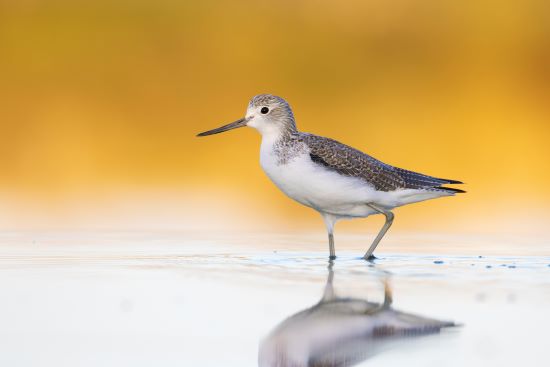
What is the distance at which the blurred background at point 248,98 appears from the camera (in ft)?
44.4

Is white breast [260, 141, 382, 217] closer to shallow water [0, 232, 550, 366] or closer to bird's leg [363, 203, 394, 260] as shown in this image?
bird's leg [363, 203, 394, 260]

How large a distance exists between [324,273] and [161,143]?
847 centimetres

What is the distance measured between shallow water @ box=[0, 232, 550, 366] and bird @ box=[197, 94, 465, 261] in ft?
1.44

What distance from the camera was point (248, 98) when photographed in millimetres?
16984

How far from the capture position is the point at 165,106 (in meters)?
17.1

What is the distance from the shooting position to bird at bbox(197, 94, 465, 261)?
358 inches

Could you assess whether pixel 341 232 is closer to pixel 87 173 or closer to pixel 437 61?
pixel 87 173

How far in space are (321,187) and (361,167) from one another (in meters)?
0.61

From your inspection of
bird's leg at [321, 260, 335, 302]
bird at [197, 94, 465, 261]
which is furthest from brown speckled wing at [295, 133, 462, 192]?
bird's leg at [321, 260, 335, 302]

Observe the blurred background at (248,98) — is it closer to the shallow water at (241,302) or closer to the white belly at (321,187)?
the white belly at (321,187)

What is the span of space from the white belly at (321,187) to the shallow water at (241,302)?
45 cm

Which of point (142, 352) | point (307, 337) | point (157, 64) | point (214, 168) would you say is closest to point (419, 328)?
point (307, 337)

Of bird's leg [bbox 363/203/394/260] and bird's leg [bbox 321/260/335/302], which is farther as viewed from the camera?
bird's leg [bbox 363/203/394/260]

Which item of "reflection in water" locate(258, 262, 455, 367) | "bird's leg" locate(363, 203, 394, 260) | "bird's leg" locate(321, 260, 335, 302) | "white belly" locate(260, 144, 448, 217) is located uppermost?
"white belly" locate(260, 144, 448, 217)
